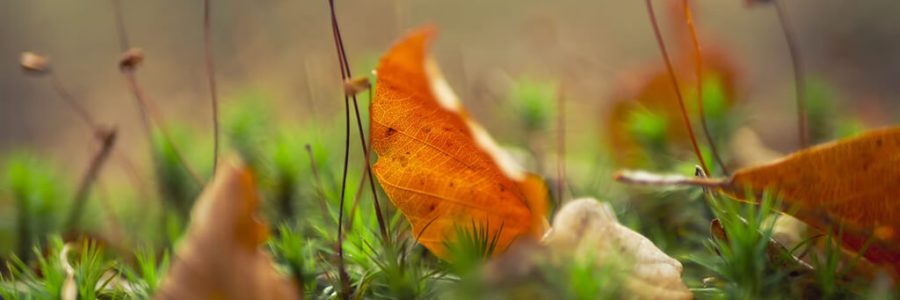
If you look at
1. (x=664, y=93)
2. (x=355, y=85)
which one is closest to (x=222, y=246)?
(x=355, y=85)

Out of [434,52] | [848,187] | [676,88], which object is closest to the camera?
[848,187]

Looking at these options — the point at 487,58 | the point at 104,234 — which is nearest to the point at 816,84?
the point at 104,234

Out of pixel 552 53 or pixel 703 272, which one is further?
pixel 552 53

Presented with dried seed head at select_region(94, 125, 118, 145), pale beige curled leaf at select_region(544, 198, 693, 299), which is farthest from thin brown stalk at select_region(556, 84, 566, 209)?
dried seed head at select_region(94, 125, 118, 145)

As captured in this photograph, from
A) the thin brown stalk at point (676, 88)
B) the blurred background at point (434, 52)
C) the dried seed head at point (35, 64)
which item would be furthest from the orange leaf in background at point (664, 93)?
the dried seed head at point (35, 64)

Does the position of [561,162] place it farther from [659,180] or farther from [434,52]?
[434,52]

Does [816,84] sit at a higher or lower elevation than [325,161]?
lower

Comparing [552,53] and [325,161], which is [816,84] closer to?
[552,53]

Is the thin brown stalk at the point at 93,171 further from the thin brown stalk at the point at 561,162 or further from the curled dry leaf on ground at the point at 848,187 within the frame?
the curled dry leaf on ground at the point at 848,187
